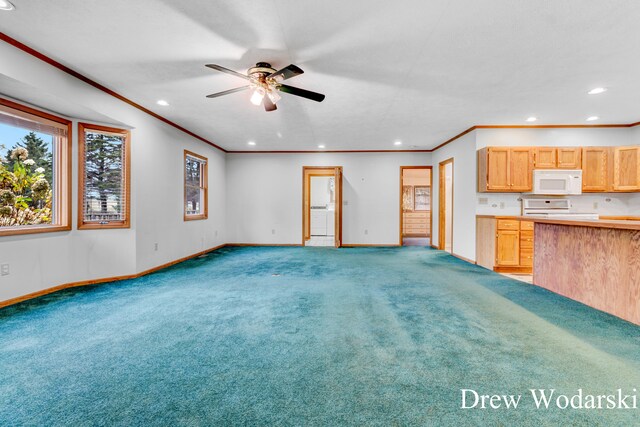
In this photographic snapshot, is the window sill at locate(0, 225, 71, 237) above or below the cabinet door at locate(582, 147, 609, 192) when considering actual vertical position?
below

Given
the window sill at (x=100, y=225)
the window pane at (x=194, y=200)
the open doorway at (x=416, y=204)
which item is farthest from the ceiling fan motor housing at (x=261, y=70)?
the open doorway at (x=416, y=204)

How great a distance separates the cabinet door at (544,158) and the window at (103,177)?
21.2ft

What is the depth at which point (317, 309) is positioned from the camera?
8.96ft

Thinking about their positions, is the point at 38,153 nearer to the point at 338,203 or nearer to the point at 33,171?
the point at 33,171

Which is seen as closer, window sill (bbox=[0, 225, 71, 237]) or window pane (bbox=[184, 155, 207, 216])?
window sill (bbox=[0, 225, 71, 237])

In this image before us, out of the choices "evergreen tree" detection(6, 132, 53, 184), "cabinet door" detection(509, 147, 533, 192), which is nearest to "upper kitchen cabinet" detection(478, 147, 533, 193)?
"cabinet door" detection(509, 147, 533, 192)

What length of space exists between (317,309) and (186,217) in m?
3.82

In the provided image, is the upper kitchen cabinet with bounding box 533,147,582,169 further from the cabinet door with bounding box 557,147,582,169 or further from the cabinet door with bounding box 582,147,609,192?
the cabinet door with bounding box 582,147,609,192

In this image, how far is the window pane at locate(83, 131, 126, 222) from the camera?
12.0 ft

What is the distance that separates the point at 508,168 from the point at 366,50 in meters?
3.52

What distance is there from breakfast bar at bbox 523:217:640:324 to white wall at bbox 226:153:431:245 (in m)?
3.78

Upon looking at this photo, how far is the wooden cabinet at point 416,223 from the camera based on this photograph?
30.8ft

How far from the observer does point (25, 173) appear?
10.2 feet

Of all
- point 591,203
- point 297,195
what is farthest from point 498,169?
point 297,195
